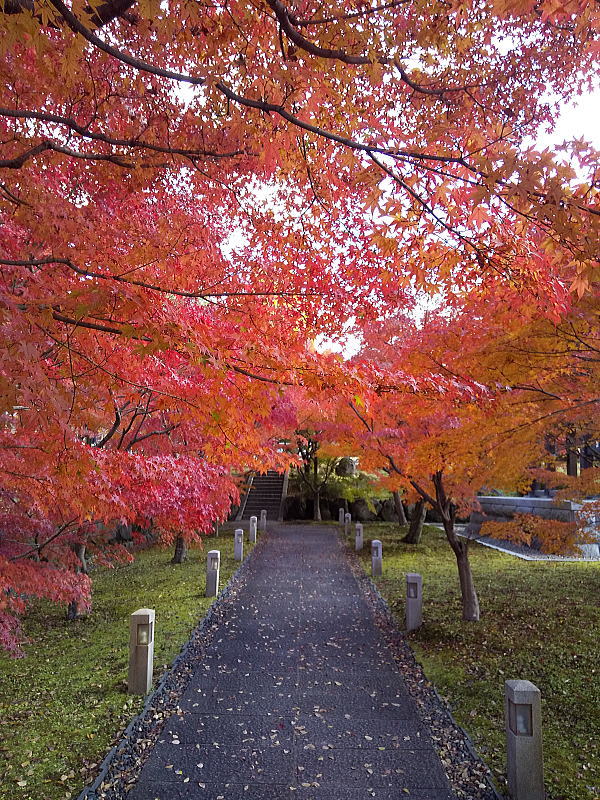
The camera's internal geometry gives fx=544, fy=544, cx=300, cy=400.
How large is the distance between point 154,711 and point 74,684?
163cm

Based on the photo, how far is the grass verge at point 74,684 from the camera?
4527 mm

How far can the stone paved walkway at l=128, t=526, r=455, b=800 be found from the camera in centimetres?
427

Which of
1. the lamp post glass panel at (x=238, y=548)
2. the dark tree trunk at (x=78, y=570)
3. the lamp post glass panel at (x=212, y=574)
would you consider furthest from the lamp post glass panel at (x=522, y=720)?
the lamp post glass panel at (x=238, y=548)

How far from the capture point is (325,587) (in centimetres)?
1238

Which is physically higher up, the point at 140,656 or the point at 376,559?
the point at 376,559

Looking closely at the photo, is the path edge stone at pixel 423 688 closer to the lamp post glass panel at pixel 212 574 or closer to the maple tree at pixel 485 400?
the maple tree at pixel 485 400

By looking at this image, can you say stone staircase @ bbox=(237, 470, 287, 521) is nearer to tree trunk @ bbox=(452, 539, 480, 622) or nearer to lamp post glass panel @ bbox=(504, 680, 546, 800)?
tree trunk @ bbox=(452, 539, 480, 622)

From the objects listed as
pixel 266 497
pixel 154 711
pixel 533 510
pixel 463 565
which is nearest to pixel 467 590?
pixel 463 565

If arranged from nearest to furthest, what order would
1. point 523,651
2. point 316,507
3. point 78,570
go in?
point 523,651 < point 78,570 < point 316,507

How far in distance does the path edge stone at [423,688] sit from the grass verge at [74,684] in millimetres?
2989

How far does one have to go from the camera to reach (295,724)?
5383 mm

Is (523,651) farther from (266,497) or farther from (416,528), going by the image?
(266,497)

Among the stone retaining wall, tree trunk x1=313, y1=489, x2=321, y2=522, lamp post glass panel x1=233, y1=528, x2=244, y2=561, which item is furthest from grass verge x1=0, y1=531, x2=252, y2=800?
tree trunk x1=313, y1=489, x2=321, y2=522

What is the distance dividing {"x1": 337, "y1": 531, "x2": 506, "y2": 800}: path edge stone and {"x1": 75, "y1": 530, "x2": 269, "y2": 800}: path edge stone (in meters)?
2.64
